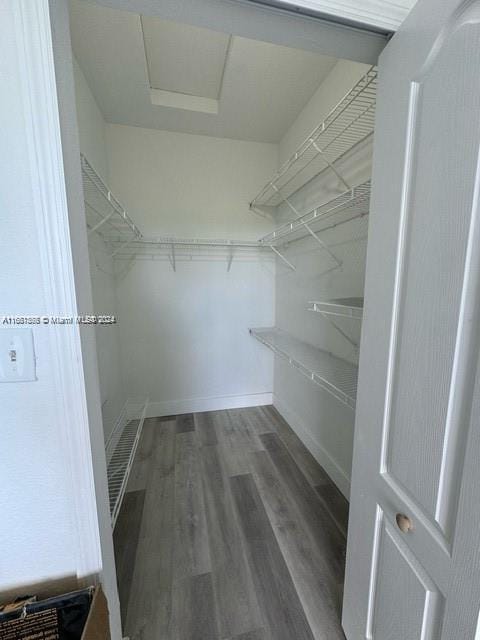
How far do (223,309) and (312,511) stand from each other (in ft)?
5.62

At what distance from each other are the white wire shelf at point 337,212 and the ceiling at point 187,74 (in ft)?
2.78

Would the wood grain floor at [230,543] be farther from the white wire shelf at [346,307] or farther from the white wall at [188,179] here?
the white wall at [188,179]

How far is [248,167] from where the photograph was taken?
2.45 meters

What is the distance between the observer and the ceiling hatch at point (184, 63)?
54.3 inches

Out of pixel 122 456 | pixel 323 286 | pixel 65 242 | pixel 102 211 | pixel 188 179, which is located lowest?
pixel 122 456

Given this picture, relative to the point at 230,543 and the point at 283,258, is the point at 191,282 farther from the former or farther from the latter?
the point at 230,543

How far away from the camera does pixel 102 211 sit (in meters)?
1.79

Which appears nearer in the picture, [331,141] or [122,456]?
[331,141]

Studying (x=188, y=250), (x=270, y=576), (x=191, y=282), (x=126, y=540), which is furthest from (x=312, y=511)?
(x=188, y=250)

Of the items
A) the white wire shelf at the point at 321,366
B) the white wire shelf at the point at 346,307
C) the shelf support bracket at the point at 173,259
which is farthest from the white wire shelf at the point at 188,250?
the white wire shelf at the point at 346,307

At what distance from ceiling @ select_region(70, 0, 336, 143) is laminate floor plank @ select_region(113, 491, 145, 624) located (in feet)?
8.33

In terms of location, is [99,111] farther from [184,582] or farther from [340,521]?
[340,521]

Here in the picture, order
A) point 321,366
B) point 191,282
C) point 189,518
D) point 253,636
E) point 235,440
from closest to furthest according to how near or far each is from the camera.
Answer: point 253,636
point 189,518
point 321,366
point 235,440
point 191,282

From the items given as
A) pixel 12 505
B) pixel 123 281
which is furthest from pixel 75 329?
pixel 123 281
